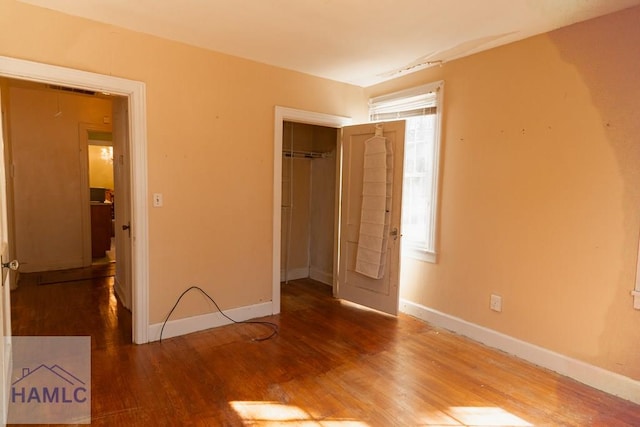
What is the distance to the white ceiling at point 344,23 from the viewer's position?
93.9 inches

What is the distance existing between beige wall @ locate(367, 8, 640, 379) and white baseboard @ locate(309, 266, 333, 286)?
176 centimetres

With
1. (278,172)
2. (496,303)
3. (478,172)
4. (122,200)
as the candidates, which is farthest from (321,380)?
(122,200)

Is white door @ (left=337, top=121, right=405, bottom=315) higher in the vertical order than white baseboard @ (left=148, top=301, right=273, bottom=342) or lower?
higher

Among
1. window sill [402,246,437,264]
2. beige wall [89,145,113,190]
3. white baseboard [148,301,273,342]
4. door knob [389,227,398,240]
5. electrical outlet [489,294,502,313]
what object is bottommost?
white baseboard [148,301,273,342]

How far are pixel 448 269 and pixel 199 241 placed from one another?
2.34 m

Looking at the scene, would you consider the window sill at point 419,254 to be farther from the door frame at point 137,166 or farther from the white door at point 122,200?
the white door at point 122,200

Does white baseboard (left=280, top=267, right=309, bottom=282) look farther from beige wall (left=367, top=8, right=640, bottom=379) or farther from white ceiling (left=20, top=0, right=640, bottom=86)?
white ceiling (left=20, top=0, right=640, bottom=86)

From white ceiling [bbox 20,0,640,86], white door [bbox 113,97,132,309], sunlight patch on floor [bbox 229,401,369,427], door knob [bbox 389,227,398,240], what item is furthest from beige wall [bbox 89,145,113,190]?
sunlight patch on floor [bbox 229,401,369,427]

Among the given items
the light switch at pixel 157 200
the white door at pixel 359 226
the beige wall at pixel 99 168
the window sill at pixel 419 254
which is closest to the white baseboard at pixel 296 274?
the white door at pixel 359 226

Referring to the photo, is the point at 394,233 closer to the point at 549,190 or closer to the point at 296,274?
the point at 549,190

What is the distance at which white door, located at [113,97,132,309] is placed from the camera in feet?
11.7

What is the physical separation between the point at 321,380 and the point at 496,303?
64.8 inches

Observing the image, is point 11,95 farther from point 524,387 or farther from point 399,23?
point 524,387

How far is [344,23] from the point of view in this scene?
104 inches
